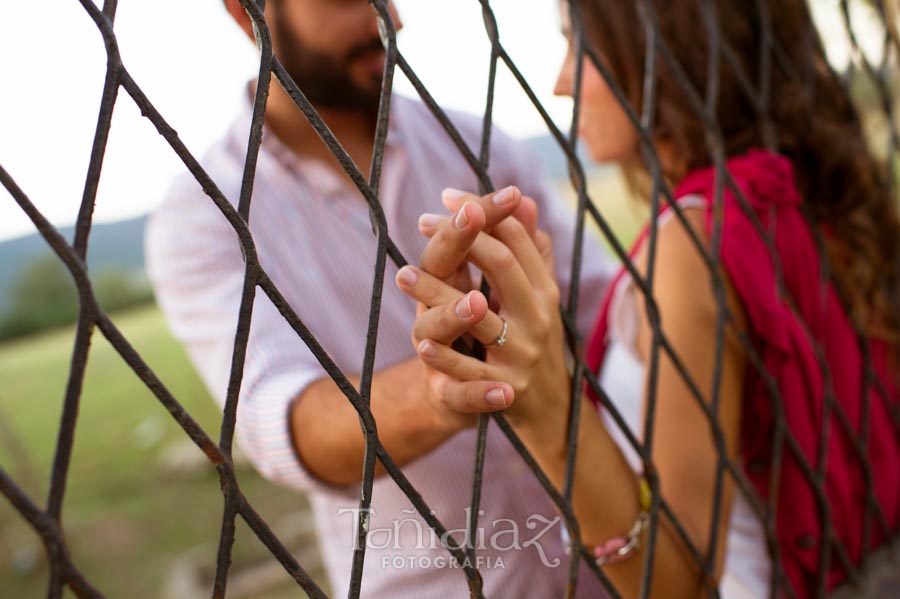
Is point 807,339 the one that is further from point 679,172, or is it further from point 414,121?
point 414,121

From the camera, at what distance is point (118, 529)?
809 cm

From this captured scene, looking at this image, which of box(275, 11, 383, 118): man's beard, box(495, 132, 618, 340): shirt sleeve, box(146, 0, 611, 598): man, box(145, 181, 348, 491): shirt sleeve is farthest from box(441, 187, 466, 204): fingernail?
box(495, 132, 618, 340): shirt sleeve

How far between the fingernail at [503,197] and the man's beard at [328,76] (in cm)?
80

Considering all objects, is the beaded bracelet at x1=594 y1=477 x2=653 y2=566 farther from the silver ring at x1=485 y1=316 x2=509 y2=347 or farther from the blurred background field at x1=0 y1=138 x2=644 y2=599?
the blurred background field at x1=0 y1=138 x2=644 y2=599

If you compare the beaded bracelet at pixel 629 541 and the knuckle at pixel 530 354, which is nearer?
the knuckle at pixel 530 354

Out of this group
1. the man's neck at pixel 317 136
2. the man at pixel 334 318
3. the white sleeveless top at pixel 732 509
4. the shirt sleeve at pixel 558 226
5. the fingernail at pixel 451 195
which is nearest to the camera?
the fingernail at pixel 451 195

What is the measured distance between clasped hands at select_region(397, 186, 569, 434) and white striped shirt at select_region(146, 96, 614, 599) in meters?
0.43

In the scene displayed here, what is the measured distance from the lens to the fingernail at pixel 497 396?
0.78 m

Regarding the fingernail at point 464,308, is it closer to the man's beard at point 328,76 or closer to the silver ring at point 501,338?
the silver ring at point 501,338

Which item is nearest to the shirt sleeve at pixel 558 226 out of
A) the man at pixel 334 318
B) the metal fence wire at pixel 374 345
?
the man at pixel 334 318

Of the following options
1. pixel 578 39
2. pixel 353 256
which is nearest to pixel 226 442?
pixel 578 39

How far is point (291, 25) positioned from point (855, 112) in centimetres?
120

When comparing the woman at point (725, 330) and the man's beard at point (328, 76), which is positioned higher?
the man's beard at point (328, 76)

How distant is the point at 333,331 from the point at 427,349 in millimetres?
692
